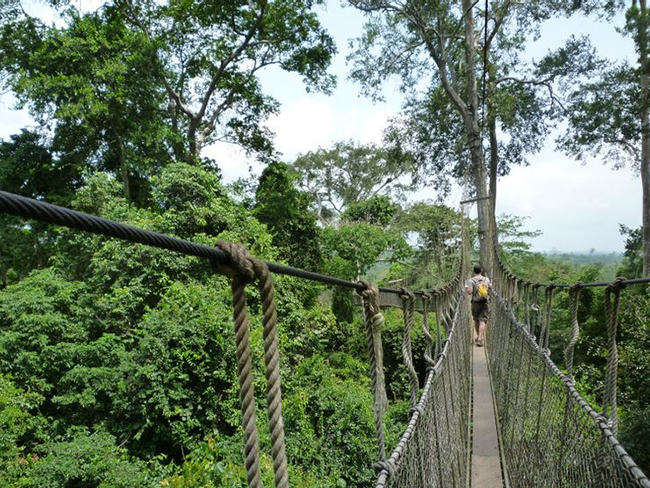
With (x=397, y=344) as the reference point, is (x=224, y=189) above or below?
above

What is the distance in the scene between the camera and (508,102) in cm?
1195

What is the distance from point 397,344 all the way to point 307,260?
2974 millimetres

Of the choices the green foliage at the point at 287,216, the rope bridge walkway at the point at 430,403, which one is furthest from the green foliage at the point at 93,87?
the rope bridge walkway at the point at 430,403

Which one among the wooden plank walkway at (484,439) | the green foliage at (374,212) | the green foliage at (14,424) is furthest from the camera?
the green foliage at (374,212)

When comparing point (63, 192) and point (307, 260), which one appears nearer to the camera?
point (63, 192)

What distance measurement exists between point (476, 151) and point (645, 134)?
3954 mm

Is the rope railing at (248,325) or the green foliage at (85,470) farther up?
the rope railing at (248,325)

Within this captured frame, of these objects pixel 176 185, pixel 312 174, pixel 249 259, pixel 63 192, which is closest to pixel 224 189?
pixel 176 185

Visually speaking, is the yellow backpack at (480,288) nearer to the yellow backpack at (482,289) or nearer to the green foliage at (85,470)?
the yellow backpack at (482,289)

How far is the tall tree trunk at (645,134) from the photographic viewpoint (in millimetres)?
6586

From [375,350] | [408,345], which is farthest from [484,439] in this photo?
[375,350]

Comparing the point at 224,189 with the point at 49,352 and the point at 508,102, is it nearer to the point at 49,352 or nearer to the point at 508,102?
the point at 49,352

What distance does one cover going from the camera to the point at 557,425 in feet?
6.97

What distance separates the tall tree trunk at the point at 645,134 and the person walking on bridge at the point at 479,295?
11.9 feet
